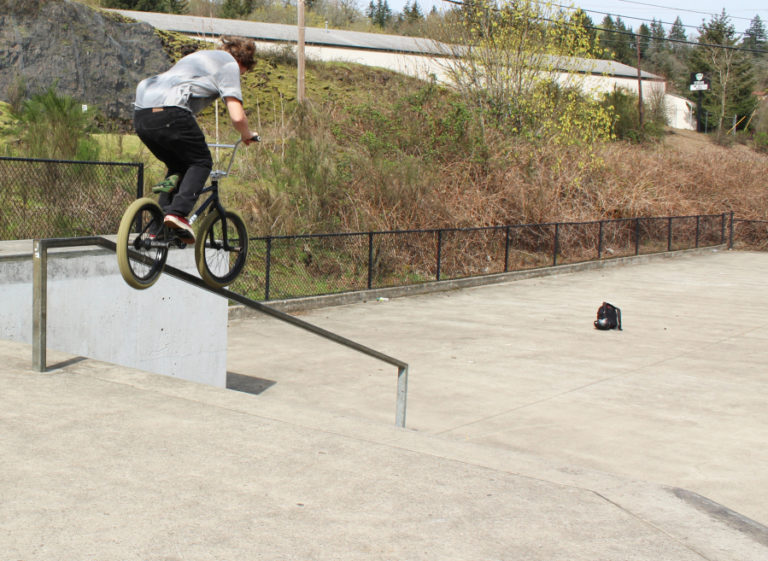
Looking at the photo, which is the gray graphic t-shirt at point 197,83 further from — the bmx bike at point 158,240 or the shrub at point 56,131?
the shrub at point 56,131

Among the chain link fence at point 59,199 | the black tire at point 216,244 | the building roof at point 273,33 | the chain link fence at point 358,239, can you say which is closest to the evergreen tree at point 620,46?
the building roof at point 273,33

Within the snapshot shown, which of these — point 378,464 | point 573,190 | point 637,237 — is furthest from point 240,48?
point 637,237

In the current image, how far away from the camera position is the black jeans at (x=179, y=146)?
15.6 feet

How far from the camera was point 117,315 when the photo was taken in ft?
26.7

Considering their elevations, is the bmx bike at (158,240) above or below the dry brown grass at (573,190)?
below

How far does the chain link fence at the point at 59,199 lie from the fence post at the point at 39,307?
16.1 feet

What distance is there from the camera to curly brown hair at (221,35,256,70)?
4.86m

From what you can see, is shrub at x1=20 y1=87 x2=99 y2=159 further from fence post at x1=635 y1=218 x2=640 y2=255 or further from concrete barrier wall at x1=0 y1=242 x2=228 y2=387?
fence post at x1=635 y1=218 x2=640 y2=255

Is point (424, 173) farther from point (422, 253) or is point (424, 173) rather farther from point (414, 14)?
point (414, 14)

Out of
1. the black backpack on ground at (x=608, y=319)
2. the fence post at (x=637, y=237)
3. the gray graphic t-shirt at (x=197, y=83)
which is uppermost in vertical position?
the gray graphic t-shirt at (x=197, y=83)

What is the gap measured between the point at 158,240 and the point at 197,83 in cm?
103

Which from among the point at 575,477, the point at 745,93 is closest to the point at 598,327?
the point at 575,477

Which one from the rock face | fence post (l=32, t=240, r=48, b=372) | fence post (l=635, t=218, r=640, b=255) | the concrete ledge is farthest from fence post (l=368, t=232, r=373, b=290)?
fence post (l=635, t=218, r=640, b=255)

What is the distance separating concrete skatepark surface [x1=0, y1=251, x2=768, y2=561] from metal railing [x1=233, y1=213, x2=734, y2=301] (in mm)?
5521
